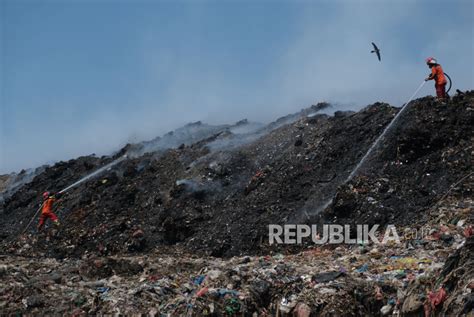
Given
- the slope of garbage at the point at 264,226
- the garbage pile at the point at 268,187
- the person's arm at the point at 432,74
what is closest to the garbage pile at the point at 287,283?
the slope of garbage at the point at 264,226

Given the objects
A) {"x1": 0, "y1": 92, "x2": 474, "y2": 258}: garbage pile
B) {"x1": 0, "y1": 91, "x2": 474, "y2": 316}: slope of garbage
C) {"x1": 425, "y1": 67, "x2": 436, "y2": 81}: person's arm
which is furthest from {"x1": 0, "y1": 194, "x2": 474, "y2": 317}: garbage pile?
{"x1": 425, "y1": 67, "x2": 436, "y2": 81}: person's arm

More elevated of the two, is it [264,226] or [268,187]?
[268,187]

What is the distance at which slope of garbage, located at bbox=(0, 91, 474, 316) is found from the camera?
28.7 feet

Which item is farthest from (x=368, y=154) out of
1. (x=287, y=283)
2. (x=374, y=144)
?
(x=287, y=283)

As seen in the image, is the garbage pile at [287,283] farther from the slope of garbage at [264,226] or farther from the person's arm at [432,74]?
the person's arm at [432,74]

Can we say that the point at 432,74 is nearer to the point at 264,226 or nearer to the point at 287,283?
the point at 264,226

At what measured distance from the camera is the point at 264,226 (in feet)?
43.7

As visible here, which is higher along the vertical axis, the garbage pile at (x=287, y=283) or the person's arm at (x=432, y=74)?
the person's arm at (x=432, y=74)

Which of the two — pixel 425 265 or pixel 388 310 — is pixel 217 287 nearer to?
pixel 388 310

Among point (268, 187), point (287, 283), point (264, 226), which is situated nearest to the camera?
point (287, 283)

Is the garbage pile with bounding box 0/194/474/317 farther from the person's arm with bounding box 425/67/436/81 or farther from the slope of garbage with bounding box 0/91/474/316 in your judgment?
the person's arm with bounding box 425/67/436/81

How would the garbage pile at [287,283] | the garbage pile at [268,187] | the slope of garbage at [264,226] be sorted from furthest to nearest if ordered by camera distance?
the garbage pile at [268,187]
the slope of garbage at [264,226]
the garbage pile at [287,283]

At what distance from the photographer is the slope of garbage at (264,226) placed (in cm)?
874

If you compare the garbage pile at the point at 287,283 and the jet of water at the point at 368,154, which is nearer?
the garbage pile at the point at 287,283
